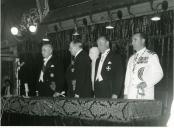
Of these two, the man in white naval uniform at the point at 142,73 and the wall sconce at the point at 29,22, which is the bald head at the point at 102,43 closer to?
the man in white naval uniform at the point at 142,73

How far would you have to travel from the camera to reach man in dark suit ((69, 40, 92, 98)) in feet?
17.8

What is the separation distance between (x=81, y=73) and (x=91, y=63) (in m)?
0.99

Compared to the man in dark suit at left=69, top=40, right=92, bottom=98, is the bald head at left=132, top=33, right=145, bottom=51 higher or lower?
higher

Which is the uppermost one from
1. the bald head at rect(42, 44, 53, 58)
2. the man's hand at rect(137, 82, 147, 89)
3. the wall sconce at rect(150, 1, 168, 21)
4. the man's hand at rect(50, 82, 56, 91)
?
the wall sconce at rect(150, 1, 168, 21)

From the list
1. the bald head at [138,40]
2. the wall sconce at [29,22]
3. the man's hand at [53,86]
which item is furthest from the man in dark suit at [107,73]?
the wall sconce at [29,22]

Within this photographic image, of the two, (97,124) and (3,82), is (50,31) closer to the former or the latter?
(3,82)

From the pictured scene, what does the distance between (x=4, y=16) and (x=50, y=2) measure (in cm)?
335

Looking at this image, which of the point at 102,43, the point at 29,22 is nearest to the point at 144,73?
the point at 102,43

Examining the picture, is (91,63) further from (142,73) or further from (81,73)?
(142,73)

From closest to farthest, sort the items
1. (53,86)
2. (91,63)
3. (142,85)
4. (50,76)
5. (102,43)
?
(142,85) < (102,43) < (53,86) < (50,76) < (91,63)

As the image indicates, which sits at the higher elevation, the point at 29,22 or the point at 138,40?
the point at 29,22

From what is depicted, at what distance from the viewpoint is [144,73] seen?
16.5 feet

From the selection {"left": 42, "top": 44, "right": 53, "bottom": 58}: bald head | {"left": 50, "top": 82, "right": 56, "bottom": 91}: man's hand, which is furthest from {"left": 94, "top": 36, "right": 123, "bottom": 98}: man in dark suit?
{"left": 42, "top": 44, "right": 53, "bottom": 58}: bald head

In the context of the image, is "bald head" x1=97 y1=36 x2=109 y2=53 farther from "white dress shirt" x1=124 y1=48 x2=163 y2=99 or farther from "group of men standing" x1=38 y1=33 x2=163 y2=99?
"white dress shirt" x1=124 y1=48 x2=163 y2=99
